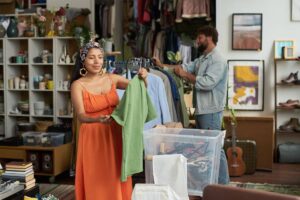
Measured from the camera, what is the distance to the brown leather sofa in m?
1.81

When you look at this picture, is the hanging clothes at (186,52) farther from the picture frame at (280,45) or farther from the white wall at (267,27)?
the picture frame at (280,45)

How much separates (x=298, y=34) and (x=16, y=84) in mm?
3919

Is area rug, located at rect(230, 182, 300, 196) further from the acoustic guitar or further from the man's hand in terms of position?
the man's hand

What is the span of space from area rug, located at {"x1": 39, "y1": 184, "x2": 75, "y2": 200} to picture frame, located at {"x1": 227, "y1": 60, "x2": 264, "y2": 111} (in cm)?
248

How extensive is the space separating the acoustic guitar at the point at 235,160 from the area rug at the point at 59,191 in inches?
74.5

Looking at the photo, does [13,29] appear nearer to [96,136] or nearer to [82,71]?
[82,71]

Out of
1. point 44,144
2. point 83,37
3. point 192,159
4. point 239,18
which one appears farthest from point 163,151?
point 239,18

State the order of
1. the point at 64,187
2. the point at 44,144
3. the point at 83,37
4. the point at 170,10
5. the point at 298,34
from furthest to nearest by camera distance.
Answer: the point at 170,10 → the point at 298,34 → the point at 83,37 → the point at 44,144 → the point at 64,187

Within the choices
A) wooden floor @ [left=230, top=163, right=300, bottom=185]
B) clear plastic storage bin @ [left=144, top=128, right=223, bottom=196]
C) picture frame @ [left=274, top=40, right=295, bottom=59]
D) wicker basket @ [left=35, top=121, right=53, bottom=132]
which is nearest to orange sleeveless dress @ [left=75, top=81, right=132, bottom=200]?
clear plastic storage bin @ [left=144, top=128, right=223, bottom=196]

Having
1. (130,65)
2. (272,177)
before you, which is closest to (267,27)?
(272,177)

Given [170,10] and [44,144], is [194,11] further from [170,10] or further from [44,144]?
[44,144]

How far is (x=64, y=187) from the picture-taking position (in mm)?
4992

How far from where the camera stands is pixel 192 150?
3.16 metres

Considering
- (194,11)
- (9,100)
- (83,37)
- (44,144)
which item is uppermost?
(194,11)
